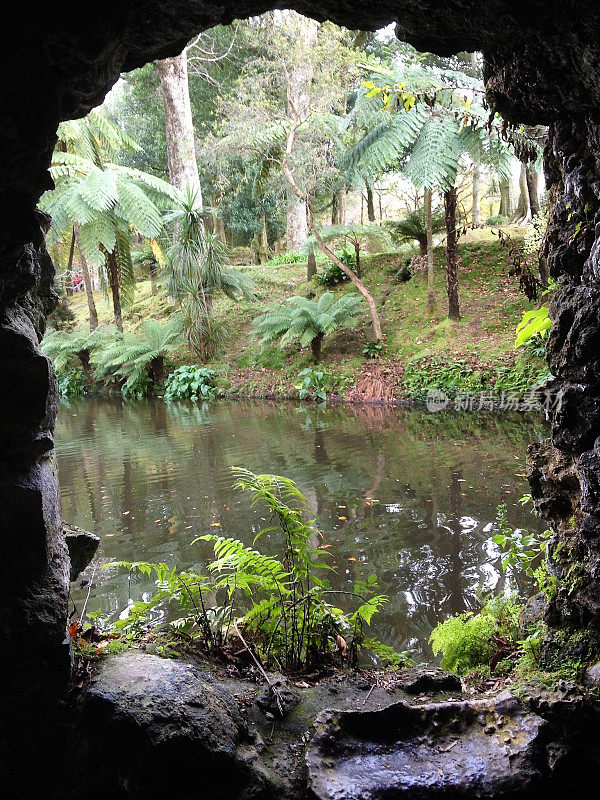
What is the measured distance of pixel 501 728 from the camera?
1869 mm

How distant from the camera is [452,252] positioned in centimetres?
1180

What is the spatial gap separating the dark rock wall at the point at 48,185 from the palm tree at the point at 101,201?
1072 centimetres

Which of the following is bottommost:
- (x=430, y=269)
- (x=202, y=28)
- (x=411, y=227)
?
(x=430, y=269)

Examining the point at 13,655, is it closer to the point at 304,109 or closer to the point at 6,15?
the point at 6,15

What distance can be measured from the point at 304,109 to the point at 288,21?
1.71 metres

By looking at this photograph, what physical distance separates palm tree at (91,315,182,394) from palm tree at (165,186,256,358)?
508 millimetres

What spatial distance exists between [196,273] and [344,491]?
9.57 m

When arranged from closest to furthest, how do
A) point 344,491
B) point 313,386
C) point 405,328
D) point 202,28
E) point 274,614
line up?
point 202,28 < point 274,614 < point 344,491 < point 313,386 < point 405,328

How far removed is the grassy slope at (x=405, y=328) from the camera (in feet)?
37.8

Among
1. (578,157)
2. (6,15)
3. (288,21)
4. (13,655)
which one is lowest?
(13,655)

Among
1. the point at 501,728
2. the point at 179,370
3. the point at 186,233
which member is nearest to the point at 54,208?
the point at 186,233

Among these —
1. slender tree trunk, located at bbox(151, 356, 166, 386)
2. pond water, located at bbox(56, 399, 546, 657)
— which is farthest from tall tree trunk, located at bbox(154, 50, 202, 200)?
pond water, located at bbox(56, 399, 546, 657)

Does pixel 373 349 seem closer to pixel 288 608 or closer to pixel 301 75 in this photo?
pixel 301 75

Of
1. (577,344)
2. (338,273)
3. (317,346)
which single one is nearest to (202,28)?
(577,344)
